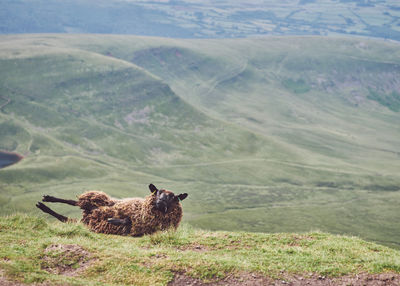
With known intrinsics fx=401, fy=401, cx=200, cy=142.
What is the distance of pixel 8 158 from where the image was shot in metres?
142

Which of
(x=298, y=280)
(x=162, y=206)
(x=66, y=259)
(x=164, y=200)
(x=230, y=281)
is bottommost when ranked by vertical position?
(x=298, y=280)

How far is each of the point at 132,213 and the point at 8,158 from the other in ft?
463

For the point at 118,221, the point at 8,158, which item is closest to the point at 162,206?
the point at 118,221

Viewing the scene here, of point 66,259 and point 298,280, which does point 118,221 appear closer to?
point 66,259

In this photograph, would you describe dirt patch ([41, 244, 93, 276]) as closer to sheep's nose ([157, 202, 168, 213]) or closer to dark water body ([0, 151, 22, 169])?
sheep's nose ([157, 202, 168, 213])

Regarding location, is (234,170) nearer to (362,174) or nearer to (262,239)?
(362,174)

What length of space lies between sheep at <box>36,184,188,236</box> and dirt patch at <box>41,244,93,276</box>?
3217 millimetres

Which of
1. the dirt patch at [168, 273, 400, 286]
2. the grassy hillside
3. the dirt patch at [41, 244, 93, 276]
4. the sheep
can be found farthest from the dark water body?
the dirt patch at [168, 273, 400, 286]

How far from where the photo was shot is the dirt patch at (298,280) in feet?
40.9

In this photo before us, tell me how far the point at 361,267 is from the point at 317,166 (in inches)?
6550

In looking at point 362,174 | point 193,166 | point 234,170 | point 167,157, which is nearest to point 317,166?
point 362,174

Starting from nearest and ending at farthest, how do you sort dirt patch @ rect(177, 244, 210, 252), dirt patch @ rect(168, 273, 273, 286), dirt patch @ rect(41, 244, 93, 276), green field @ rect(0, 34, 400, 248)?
dirt patch @ rect(168, 273, 273, 286) → dirt patch @ rect(41, 244, 93, 276) → dirt patch @ rect(177, 244, 210, 252) → green field @ rect(0, 34, 400, 248)

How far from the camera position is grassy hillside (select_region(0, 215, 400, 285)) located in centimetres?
1245

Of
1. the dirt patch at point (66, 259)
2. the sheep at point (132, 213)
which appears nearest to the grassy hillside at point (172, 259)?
the dirt patch at point (66, 259)
